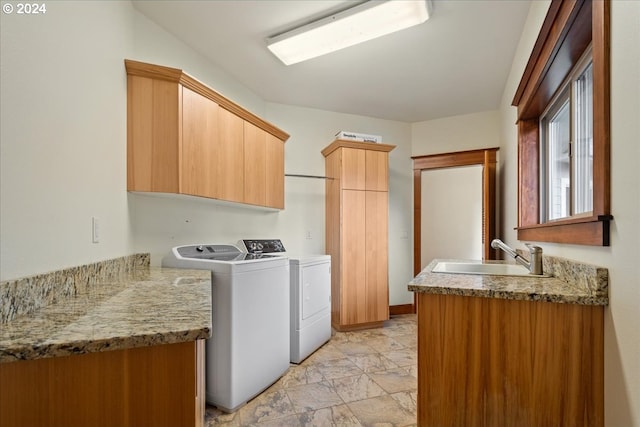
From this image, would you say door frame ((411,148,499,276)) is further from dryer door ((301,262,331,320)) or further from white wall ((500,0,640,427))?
white wall ((500,0,640,427))

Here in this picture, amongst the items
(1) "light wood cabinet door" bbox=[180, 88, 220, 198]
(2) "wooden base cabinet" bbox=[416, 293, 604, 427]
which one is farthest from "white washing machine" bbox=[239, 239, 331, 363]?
(2) "wooden base cabinet" bbox=[416, 293, 604, 427]

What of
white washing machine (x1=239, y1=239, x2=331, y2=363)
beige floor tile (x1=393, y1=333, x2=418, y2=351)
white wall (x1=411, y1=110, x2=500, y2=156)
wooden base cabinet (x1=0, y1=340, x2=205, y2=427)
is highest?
white wall (x1=411, y1=110, x2=500, y2=156)

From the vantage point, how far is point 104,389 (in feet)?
2.45

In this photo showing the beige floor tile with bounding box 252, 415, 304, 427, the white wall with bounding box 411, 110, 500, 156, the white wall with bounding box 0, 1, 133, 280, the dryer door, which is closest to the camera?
the white wall with bounding box 0, 1, 133, 280

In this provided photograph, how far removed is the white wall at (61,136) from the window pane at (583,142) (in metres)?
2.37

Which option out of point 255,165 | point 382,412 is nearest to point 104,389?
point 382,412

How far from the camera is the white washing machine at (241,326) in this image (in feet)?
6.16

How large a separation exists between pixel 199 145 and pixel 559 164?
2419 millimetres

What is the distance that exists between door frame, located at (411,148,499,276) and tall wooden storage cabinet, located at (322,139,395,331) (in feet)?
2.48

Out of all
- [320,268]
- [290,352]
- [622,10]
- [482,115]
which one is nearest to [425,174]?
[482,115]

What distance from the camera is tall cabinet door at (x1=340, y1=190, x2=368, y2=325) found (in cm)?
333

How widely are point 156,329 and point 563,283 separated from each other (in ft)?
5.05

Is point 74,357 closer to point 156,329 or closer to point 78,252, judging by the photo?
point 156,329

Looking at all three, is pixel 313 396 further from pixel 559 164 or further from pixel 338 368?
pixel 559 164
